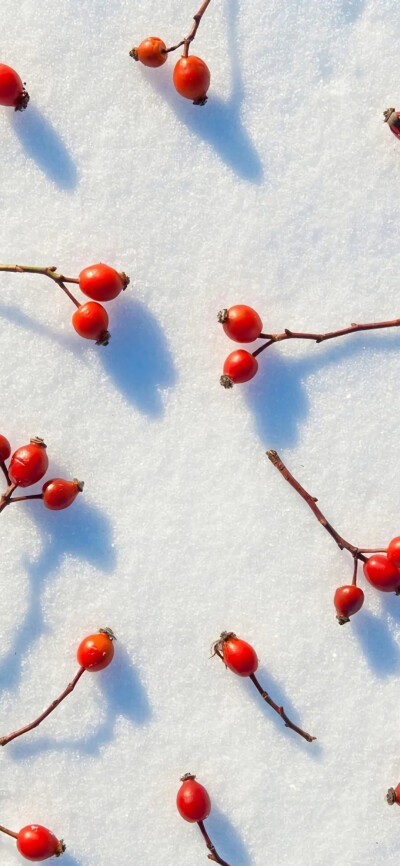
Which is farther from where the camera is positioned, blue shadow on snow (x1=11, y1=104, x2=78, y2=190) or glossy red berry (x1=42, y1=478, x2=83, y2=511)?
blue shadow on snow (x1=11, y1=104, x2=78, y2=190)

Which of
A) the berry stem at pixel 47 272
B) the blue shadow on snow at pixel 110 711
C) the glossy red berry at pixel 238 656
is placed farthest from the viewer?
the blue shadow on snow at pixel 110 711

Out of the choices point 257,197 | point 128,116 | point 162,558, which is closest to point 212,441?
point 162,558

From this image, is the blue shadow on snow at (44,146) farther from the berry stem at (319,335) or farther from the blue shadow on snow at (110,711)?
the blue shadow on snow at (110,711)

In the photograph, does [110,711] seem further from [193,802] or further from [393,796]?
[393,796]

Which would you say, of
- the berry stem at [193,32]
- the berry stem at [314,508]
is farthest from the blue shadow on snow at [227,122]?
the berry stem at [314,508]

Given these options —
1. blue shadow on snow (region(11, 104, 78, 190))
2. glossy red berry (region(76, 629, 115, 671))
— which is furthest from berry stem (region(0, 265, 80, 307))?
glossy red berry (region(76, 629, 115, 671))

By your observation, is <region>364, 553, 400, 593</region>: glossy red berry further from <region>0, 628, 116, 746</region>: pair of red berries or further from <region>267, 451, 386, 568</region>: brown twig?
<region>0, 628, 116, 746</region>: pair of red berries

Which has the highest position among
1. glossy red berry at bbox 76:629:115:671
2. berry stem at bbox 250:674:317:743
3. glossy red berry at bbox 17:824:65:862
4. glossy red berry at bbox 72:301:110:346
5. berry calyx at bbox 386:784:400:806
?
glossy red berry at bbox 72:301:110:346

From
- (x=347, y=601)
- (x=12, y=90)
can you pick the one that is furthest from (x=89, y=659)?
(x=12, y=90)
